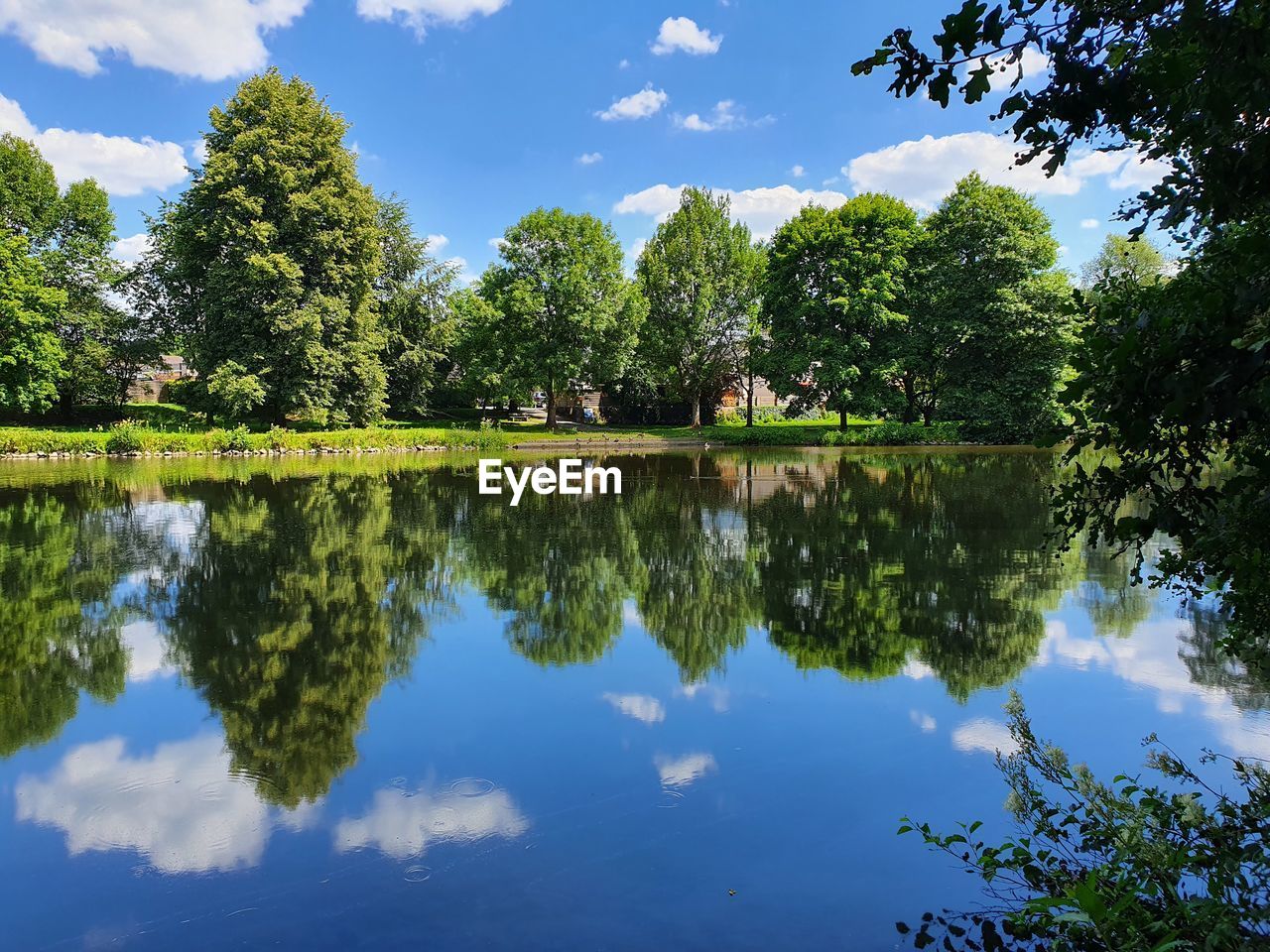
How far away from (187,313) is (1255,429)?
47173mm

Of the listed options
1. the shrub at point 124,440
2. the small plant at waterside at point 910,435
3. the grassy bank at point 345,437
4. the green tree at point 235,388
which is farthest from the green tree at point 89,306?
the small plant at waterside at point 910,435

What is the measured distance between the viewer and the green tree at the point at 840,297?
3897 cm

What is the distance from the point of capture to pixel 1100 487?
309cm

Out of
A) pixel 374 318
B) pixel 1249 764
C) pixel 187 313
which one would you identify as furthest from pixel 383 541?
pixel 187 313

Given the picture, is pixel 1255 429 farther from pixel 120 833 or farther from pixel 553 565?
pixel 553 565

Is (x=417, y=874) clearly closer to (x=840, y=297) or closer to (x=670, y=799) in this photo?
(x=670, y=799)

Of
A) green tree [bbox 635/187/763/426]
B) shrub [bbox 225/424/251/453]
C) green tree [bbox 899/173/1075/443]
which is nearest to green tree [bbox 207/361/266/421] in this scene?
shrub [bbox 225/424/251/453]

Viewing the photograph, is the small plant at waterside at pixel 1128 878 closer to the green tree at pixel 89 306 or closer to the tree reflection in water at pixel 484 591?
the tree reflection in water at pixel 484 591

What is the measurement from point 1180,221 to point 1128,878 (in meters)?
2.27

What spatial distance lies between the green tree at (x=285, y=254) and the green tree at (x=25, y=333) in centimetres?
576

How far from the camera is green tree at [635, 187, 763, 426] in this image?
46.9 m

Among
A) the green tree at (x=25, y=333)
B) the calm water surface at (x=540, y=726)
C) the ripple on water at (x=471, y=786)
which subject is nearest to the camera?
the calm water surface at (x=540, y=726)

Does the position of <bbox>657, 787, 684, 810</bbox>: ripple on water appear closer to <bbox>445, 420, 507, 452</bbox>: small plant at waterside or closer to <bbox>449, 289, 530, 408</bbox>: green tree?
<bbox>445, 420, 507, 452</bbox>: small plant at waterside

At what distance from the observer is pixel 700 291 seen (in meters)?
46.6
